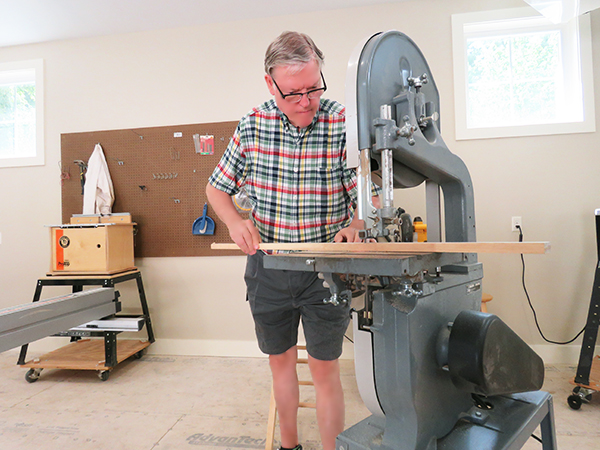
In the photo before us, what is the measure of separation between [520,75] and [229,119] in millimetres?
2265

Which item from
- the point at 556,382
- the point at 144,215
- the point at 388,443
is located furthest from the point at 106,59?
the point at 556,382

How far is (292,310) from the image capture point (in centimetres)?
135

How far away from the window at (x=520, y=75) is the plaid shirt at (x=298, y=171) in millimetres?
1789

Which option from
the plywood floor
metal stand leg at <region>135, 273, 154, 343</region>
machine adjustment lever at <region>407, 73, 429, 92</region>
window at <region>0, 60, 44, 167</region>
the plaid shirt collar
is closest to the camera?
machine adjustment lever at <region>407, 73, 429, 92</region>

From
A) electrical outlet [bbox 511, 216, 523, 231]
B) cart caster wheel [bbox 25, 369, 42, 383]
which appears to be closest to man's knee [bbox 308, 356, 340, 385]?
electrical outlet [bbox 511, 216, 523, 231]

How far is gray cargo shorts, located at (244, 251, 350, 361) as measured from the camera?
4.20ft

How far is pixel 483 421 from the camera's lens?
0.77 metres

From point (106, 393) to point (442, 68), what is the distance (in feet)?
10.6

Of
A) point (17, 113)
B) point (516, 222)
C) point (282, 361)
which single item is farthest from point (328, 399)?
point (17, 113)

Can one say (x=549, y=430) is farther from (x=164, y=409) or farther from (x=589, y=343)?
(x=164, y=409)

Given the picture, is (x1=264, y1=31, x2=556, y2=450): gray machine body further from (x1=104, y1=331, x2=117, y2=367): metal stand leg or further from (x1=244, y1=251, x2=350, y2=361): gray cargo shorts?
(x1=104, y1=331, x2=117, y2=367): metal stand leg

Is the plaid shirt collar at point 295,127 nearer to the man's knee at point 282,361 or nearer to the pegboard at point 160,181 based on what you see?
the man's knee at point 282,361

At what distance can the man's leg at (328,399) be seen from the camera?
4.24 ft

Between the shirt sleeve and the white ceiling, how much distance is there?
76.0 inches
